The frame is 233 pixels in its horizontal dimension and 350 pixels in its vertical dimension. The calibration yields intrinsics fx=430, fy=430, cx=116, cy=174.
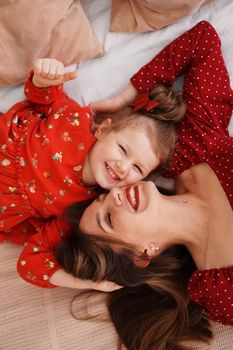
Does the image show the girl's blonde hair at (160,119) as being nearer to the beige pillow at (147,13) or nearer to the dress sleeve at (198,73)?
the dress sleeve at (198,73)

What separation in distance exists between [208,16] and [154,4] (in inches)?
8.7

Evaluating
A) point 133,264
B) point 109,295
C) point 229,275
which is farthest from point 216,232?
point 109,295

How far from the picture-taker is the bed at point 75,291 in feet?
4.57

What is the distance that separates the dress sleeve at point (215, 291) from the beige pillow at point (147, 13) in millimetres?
821

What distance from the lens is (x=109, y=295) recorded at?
1.42m

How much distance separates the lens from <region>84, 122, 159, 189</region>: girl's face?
4.11 feet

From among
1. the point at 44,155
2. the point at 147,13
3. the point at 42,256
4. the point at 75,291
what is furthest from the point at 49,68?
the point at 75,291

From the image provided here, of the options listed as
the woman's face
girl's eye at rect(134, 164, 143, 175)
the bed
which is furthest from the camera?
the bed

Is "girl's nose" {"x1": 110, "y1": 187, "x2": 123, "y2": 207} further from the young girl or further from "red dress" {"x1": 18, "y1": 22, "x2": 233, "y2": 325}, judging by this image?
"red dress" {"x1": 18, "y1": 22, "x2": 233, "y2": 325}

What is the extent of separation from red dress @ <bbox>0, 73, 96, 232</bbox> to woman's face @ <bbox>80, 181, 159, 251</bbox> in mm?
199

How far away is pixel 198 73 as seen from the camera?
134 cm

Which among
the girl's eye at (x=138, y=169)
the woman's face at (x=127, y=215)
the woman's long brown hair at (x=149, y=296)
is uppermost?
the girl's eye at (x=138, y=169)

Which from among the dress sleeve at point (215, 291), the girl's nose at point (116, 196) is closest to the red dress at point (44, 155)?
the girl's nose at point (116, 196)

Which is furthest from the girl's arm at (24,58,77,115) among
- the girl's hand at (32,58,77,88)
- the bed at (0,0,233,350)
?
the bed at (0,0,233,350)
